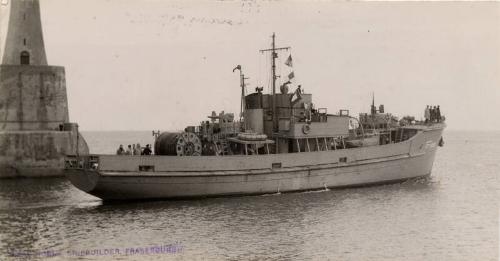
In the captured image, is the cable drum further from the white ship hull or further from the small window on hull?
the small window on hull

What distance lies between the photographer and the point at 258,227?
17.8 metres

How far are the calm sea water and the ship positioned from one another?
66 cm

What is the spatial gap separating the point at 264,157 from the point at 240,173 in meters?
1.28

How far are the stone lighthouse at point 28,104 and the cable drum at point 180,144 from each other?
8267 millimetres

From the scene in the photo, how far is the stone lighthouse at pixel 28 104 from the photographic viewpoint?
29141mm

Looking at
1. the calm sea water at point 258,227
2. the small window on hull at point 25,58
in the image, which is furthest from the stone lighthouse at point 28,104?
the calm sea water at point 258,227

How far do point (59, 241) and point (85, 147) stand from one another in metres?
17.1

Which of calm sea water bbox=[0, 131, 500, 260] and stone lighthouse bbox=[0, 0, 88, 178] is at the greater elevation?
stone lighthouse bbox=[0, 0, 88, 178]

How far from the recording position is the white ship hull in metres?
A: 20.6

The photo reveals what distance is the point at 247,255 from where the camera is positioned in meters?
14.4

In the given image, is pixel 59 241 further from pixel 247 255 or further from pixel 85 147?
pixel 85 147

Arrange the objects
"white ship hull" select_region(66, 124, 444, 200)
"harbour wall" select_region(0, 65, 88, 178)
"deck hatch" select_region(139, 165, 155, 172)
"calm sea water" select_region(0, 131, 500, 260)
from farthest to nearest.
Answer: "harbour wall" select_region(0, 65, 88, 178), "deck hatch" select_region(139, 165, 155, 172), "white ship hull" select_region(66, 124, 444, 200), "calm sea water" select_region(0, 131, 500, 260)

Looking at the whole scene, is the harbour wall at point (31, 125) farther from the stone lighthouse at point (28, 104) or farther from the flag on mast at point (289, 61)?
the flag on mast at point (289, 61)

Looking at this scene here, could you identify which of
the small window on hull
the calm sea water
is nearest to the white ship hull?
the calm sea water
